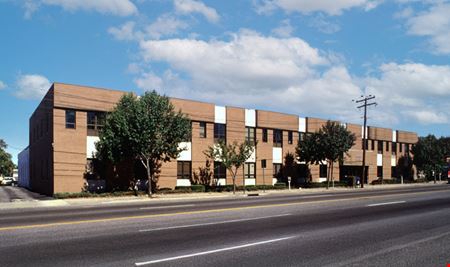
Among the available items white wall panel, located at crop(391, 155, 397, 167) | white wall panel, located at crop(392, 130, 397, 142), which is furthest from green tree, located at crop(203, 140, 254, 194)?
white wall panel, located at crop(392, 130, 397, 142)

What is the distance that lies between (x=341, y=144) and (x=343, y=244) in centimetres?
3490

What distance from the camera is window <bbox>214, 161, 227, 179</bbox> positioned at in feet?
131

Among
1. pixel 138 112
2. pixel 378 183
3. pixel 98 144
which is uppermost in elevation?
pixel 138 112

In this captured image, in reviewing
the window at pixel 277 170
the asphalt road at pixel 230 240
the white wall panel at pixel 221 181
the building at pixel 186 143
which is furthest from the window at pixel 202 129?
the asphalt road at pixel 230 240

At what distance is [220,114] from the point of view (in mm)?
40656

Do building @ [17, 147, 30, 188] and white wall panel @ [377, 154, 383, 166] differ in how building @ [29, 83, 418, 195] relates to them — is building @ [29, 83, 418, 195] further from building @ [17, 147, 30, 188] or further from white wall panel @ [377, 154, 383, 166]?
building @ [17, 147, 30, 188]

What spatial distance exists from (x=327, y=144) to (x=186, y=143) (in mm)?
14830

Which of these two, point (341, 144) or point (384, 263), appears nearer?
point (384, 263)

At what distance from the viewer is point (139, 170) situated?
114 ft

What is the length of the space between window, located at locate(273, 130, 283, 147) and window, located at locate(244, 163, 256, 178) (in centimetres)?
404

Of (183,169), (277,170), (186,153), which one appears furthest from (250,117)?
(183,169)

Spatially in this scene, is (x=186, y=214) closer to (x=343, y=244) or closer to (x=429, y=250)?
(x=343, y=244)

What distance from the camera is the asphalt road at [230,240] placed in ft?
26.3

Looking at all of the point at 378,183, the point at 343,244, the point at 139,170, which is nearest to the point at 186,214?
the point at 343,244
